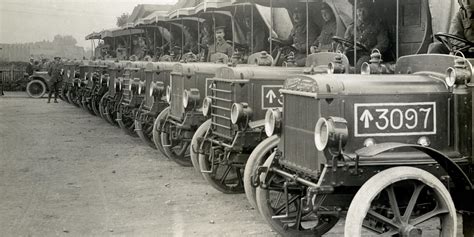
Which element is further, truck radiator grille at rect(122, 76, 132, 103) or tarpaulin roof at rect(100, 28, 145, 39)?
tarpaulin roof at rect(100, 28, 145, 39)

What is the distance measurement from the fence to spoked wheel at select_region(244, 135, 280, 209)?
85.5 ft

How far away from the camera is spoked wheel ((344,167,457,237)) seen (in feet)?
12.4

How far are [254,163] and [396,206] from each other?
1.73m

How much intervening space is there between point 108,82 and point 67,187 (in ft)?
21.6

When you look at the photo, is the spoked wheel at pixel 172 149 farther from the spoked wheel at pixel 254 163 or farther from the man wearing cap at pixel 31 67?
the man wearing cap at pixel 31 67

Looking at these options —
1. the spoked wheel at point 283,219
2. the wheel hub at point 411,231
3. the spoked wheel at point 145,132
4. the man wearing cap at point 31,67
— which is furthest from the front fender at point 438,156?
the man wearing cap at point 31,67

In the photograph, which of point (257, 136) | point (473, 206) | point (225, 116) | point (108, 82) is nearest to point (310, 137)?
point (473, 206)

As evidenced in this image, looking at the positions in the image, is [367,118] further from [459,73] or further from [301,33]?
[301,33]

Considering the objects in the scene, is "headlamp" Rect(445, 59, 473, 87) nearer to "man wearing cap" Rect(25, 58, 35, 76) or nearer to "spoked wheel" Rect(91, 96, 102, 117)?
"spoked wheel" Rect(91, 96, 102, 117)

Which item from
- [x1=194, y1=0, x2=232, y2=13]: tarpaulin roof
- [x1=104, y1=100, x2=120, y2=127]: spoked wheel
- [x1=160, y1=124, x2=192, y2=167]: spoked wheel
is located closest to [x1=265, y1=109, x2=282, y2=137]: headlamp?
[x1=160, y1=124, x2=192, y2=167]: spoked wheel

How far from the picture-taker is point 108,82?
44.5 feet

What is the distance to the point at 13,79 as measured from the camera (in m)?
29.9

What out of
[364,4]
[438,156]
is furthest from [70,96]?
[438,156]

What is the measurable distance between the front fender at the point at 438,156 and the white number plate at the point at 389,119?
0.15 meters
